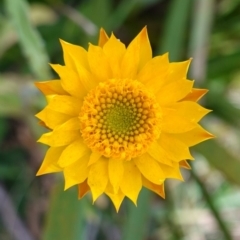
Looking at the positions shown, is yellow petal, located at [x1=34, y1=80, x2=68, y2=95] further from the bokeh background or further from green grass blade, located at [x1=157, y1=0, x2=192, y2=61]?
green grass blade, located at [x1=157, y1=0, x2=192, y2=61]

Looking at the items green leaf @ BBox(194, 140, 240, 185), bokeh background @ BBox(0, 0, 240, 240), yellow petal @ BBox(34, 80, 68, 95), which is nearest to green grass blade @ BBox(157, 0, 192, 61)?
bokeh background @ BBox(0, 0, 240, 240)

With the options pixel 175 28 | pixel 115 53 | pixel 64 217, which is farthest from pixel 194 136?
pixel 175 28

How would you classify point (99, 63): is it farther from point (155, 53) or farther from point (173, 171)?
point (155, 53)

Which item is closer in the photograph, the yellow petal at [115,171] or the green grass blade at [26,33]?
the yellow petal at [115,171]

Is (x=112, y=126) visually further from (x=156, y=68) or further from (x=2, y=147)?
(x=2, y=147)

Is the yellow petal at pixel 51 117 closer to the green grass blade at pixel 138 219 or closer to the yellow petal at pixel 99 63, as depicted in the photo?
the yellow petal at pixel 99 63

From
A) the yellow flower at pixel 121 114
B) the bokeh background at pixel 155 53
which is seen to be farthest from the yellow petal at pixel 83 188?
the bokeh background at pixel 155 53
